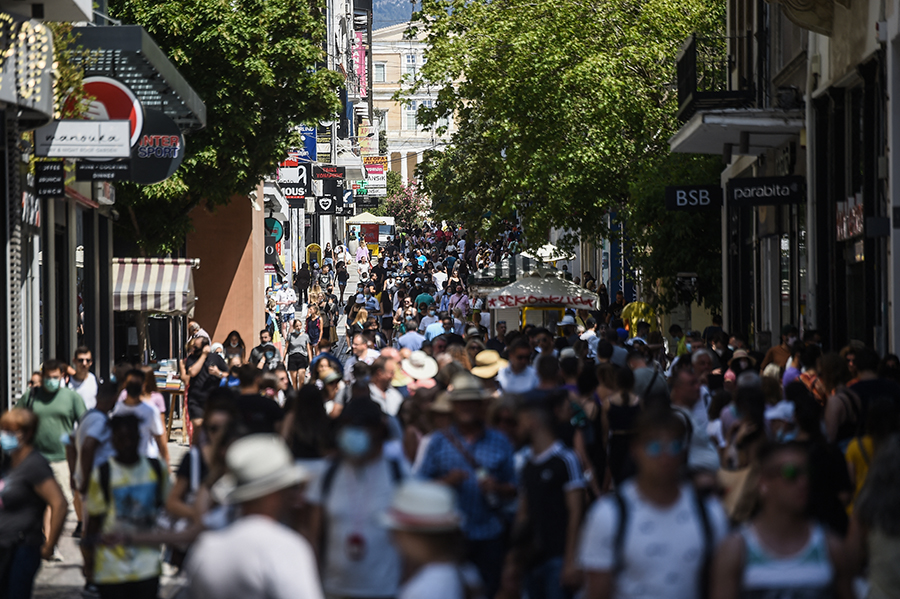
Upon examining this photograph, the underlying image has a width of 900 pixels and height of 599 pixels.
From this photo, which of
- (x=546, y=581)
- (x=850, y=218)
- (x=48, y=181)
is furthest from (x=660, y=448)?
(x=850, y=218)

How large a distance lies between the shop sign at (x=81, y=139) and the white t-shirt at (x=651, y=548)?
438 inches

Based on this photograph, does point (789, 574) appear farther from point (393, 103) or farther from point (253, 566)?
point (393, 103)

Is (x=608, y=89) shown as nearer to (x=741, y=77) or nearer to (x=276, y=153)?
(x=741, y=77)

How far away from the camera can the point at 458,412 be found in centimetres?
750

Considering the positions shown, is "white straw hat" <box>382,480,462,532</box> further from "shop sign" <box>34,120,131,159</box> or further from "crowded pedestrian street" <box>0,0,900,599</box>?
"shop sign" <box>34,120,131,159</box>

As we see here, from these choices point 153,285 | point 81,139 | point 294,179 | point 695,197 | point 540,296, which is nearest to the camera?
point 81,139

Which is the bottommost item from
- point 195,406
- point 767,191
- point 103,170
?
point 195,406

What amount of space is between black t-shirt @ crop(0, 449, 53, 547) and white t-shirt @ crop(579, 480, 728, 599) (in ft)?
12.4

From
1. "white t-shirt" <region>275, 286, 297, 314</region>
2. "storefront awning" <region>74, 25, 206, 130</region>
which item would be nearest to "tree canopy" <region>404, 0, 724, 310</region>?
"white t-shirt" <region>275, 286, 297, 314</region>

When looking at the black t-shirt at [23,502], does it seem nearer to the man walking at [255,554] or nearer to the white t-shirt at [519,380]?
the man walking at [255,554]

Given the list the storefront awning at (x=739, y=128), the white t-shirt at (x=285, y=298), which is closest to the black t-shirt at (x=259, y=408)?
the storefront awning at (x=739, y=128)

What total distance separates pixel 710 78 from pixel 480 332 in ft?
34.7

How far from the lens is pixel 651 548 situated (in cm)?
507

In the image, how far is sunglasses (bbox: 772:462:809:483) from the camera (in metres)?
4.93
